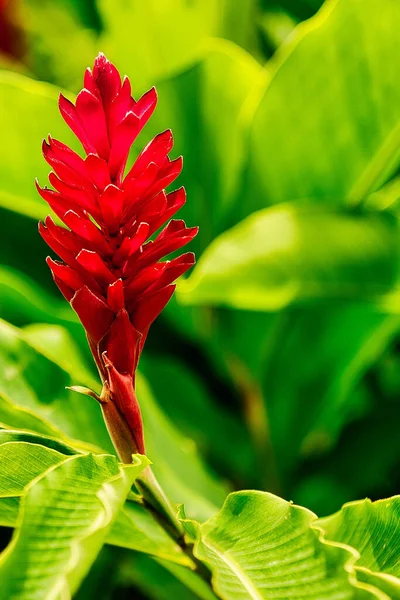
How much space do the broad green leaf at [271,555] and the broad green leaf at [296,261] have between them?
15.3 inches

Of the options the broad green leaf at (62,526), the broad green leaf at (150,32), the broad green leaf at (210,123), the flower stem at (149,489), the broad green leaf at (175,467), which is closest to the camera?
the broad green leaf at (62,526)

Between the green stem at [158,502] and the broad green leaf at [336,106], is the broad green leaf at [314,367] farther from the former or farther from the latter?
the green stem at [158,502]

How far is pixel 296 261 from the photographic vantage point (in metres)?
0.88

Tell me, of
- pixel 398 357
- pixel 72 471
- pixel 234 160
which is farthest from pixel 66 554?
pixel 398 357

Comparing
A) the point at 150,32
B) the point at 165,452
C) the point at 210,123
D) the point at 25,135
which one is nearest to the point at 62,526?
the point at 165,452

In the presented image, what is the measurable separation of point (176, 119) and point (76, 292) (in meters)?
0.72

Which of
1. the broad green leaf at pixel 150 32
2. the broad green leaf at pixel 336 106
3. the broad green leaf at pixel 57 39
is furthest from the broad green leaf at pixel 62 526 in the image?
the broad green leaf at pixel 57 39

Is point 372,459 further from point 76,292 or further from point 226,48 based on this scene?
point 76,292

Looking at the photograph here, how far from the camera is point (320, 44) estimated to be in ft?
2.88

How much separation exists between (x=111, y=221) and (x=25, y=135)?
0.61 metres

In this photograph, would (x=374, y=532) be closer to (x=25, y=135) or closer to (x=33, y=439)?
(x=33, y=439)

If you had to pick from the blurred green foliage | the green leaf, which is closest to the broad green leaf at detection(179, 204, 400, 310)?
the blurred green foliage

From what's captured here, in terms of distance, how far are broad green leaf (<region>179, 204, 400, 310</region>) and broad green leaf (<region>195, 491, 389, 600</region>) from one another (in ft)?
1.28

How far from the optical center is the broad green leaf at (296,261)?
859 millimetres
